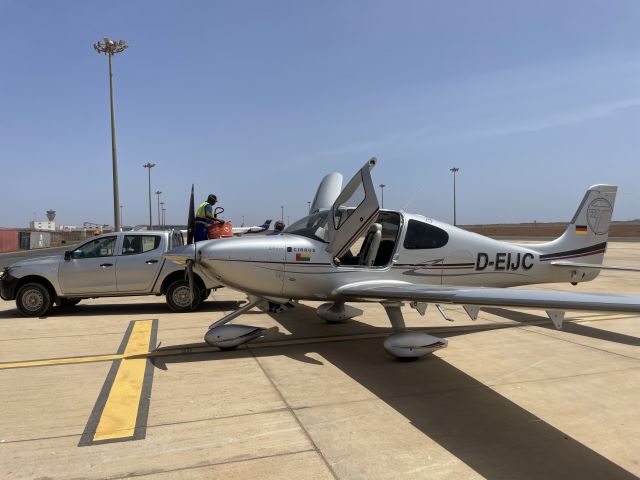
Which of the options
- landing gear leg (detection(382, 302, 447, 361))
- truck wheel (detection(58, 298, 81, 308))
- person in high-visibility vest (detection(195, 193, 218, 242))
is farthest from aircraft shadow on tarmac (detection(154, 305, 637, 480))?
truck wheel (detection(58, 298, 81, 308))

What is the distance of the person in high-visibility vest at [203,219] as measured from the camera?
9.09 metres

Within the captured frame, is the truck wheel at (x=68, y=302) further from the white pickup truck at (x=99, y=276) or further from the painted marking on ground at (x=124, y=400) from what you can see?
the painted marking on ground at (x=124, y=400)

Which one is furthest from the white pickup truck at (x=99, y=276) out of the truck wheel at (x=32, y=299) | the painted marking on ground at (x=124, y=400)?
the painted marking on ground at (x=124, y=400)

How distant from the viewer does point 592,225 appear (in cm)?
852

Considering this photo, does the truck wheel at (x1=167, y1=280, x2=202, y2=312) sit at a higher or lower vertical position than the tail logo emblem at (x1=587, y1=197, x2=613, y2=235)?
lower

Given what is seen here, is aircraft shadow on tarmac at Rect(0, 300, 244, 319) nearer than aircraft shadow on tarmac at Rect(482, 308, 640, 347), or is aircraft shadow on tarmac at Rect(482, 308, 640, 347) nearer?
aircraft shadow on tarmac at Rect(482, 308, 640, 347)

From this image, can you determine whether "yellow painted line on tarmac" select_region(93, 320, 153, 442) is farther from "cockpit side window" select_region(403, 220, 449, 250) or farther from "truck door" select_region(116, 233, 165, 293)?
"cockpit side window" select_region(403, 220, 449, 250)

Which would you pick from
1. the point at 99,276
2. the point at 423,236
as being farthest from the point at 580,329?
the point at 99,276

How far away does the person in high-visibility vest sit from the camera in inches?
358

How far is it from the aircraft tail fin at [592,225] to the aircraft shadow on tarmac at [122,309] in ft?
23.1

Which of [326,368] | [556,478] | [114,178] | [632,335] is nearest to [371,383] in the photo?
[326,368]

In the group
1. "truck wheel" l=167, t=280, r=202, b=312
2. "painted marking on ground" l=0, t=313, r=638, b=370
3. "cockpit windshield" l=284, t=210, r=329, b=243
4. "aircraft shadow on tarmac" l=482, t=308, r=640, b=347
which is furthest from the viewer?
"truck wheel" l=167, t=280, r=202, b=312

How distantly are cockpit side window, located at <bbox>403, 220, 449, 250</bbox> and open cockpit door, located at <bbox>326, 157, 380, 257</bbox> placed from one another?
95cm

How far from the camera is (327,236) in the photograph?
6.79 metres
